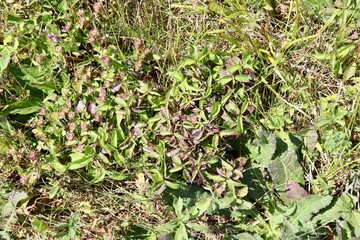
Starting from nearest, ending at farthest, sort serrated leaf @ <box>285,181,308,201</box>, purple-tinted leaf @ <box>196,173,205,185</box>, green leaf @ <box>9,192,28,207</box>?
purple-tinted leaf @ <box>196,173,205,185</box>, serrated leaf @ <box>285,181,308,201</box>, green leaf @ <box>9,192,28,207</box>

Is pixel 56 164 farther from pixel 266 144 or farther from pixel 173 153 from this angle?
pixel 266 144

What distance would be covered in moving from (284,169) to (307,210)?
0.22 meters

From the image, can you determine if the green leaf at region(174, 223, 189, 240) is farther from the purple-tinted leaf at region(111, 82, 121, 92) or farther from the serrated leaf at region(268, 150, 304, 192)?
the purple-tinted leaf at region(111, 82, 121, 92)

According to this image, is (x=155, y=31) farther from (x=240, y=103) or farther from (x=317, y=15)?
(x=317, y=15)

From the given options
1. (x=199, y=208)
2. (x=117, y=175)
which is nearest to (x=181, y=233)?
(x=199, y=208)

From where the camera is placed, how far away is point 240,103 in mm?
2625

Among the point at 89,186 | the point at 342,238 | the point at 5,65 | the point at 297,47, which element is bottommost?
the point at 89,186

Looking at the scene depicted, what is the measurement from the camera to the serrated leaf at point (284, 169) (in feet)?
8.48

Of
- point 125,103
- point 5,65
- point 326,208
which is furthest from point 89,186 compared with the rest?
point 326,208

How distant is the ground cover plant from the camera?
251cm

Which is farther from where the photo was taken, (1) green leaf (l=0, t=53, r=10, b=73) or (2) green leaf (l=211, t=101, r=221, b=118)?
(1) green leaf (l=0, t=53, r=10, b=73)

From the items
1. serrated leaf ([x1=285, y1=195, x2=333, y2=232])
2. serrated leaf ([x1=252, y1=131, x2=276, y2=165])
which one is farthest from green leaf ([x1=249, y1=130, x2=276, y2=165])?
serrated leaf ([x1=285, y1=195, x2=333, y2=232])

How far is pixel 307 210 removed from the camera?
8.25ft

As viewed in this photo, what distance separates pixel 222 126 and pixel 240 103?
0.18 meters
